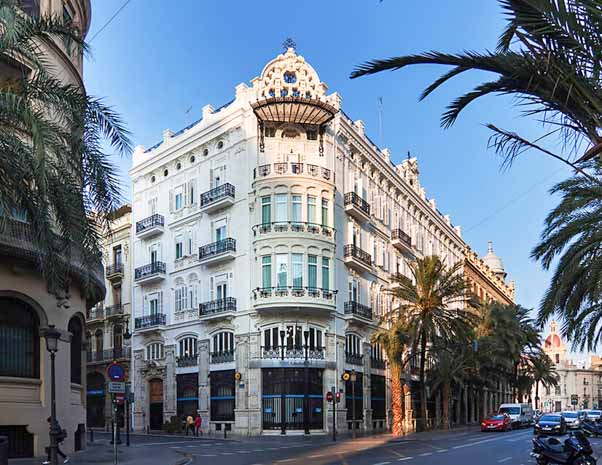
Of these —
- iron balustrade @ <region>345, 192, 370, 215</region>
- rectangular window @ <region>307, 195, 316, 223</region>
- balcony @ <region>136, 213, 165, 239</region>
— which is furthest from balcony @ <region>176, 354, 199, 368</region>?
iron balustrade @ <region>345, 192, 370, 215</region>

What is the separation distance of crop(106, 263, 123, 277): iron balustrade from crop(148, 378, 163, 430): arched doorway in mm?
10177

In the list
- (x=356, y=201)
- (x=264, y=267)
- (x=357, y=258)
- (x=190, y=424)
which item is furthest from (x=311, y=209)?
(x=190, y=424)

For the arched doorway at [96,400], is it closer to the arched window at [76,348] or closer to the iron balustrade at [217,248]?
the iron balustrade at [217,248]

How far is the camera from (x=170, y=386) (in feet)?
165

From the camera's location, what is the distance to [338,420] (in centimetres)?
4550

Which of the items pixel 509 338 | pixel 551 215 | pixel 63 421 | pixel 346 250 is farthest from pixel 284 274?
pixel 509 338

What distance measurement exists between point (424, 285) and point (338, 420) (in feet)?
32.6

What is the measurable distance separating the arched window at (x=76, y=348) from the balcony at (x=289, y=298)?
15.7 m

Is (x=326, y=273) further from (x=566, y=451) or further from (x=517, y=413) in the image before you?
(x=566, y=451)

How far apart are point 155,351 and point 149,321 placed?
85.1 inches

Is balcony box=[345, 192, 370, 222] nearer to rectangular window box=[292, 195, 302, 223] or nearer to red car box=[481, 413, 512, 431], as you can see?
rectangular window box=[292, 195, 302, 223]

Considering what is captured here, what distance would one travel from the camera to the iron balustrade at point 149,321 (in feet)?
171

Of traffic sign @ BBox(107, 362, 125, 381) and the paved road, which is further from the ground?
traffic sign @ BBox(107, 362, 125, 381)

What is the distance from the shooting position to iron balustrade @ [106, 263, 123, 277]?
5894cm
